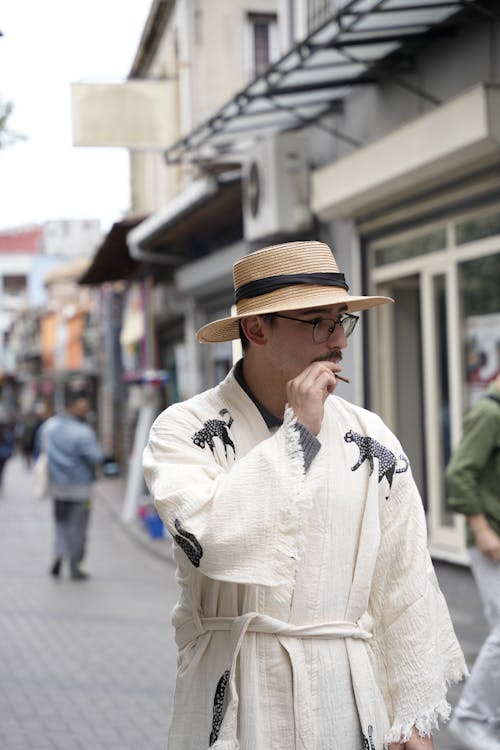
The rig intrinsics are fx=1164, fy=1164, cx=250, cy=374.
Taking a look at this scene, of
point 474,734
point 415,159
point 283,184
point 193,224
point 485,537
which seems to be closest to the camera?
point 474,734

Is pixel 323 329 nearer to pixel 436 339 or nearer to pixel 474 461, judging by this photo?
pixel 474 461

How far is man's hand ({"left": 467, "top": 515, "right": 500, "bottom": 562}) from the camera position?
5.44m

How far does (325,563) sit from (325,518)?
3.9 inches

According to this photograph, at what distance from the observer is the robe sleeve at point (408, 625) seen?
2609 mm

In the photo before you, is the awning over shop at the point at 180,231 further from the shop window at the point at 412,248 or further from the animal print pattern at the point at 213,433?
the animal print pattern at the point at 213,433


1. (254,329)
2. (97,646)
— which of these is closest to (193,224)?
(97,646)

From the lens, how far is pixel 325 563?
2568 mm

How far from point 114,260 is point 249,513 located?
1997cm

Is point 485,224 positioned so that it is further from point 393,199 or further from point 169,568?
point 169,568

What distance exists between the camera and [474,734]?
5293mm

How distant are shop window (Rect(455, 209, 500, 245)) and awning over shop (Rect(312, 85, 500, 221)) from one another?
376 mm

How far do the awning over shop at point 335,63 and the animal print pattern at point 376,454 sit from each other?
5.62 metres

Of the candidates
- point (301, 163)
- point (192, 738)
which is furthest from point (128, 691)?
point (301, 163)

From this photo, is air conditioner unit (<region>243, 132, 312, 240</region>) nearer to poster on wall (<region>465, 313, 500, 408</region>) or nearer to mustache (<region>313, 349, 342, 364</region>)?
poster on wall (<region>465, 313, 500, 408</region>)
